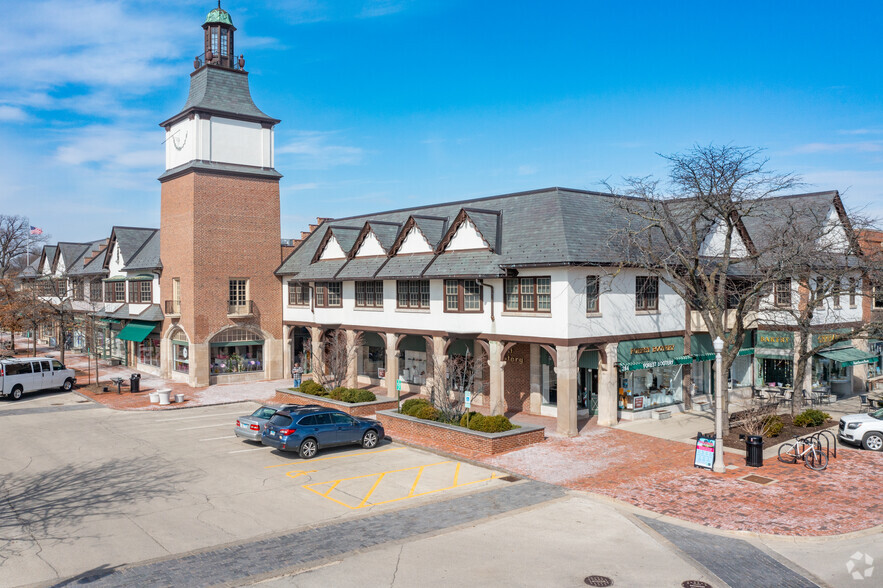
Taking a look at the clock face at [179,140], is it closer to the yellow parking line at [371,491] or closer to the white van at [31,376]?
the white van at [31,376]

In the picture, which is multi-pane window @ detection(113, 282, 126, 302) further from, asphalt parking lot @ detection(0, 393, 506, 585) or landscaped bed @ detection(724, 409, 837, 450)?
landscaped bed @ detection(724, 409, 837, 450)

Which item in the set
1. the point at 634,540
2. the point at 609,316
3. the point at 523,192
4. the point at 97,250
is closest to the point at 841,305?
the point at 609,316

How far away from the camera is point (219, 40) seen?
142 feet

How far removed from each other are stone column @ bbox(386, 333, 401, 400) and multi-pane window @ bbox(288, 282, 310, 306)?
9172mm

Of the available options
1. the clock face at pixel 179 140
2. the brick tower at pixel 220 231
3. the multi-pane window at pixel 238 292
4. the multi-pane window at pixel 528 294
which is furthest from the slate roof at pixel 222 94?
the multi-pane window at pixel 528 294

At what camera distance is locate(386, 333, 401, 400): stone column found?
117ft

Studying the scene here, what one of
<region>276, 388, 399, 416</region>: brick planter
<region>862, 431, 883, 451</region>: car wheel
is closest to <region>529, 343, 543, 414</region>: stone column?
<region>276, 388, 399, 416</region>: brick planter

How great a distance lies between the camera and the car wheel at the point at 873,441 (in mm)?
23688

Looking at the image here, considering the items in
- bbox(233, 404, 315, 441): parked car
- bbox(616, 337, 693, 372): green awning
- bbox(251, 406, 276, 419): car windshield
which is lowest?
bbox(233, 404, 315, 441): parked car

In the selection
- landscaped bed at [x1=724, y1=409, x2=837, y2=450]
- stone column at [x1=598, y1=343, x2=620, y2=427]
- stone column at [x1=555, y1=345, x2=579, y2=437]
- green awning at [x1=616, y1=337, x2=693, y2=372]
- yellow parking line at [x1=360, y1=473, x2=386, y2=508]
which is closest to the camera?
yellow parking line at [x1=360, y1=473, x2=386, y2=508]

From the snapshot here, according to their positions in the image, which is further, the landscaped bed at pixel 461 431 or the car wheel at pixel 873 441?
the landscaped bed at pixel 461 431

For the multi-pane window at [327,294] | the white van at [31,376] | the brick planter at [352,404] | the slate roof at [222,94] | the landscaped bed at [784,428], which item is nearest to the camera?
the landscaped bed at [784,428]

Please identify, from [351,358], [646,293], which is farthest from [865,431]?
[351,358]

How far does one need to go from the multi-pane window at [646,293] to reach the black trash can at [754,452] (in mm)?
9306
